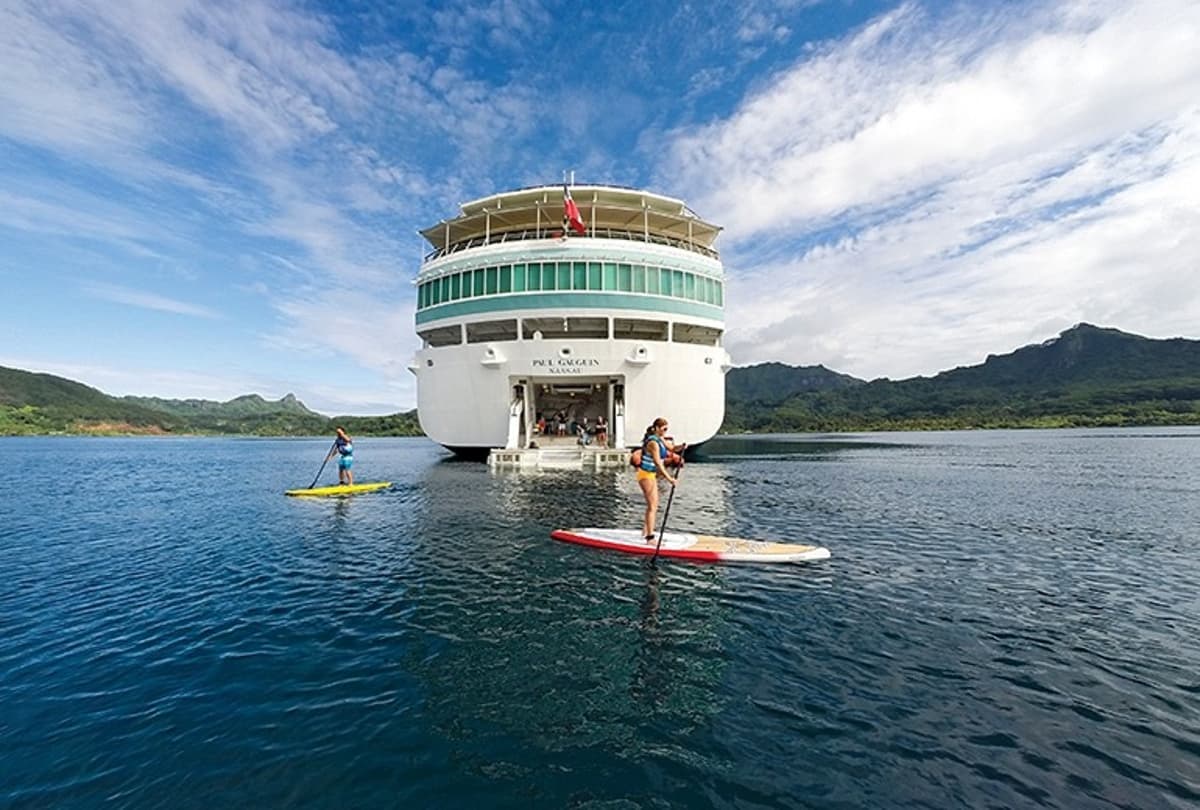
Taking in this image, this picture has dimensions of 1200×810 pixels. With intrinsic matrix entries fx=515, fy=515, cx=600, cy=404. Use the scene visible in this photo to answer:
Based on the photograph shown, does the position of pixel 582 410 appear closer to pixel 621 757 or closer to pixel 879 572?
pixel 879 572

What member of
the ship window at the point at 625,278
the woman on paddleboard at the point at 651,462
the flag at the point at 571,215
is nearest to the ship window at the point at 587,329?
the ship window at the point at 625,278

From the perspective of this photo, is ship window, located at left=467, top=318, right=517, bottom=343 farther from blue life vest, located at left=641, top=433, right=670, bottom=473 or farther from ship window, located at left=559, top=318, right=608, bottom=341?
blue life vest, located at left=641, top=433, right=670, bottom=473

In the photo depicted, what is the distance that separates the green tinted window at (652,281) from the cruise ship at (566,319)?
0.08 m

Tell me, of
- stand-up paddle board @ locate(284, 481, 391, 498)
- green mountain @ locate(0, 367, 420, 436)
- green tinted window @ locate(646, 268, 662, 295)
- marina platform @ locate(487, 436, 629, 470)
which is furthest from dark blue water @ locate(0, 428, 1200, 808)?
green mountain @ locate(0, 367, 420, 436)

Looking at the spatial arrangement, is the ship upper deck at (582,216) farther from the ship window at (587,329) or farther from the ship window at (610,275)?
the ship window at (587,329)

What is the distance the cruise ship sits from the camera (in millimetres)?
34125

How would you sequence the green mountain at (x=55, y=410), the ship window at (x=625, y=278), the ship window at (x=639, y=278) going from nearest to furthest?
the ship window at (x=625, y=278), the ship window at (x=639, y=278), the green mountain at (x=55, y=410)

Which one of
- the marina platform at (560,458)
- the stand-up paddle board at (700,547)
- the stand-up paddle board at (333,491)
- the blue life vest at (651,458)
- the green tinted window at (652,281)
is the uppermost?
the green tinted window at (652,281)

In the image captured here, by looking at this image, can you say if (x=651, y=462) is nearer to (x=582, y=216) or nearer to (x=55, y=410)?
(x=582, y=216)

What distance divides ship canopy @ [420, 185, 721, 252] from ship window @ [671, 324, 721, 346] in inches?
287

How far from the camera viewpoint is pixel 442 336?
3991 cm

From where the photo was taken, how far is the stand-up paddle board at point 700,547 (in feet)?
39.8

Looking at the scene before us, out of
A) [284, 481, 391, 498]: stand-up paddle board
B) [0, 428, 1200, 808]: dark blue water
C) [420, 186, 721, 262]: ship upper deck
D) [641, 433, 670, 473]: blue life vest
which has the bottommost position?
[0, 428, 1200, 808]: dark blue water

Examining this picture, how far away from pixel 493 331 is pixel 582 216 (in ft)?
38.8
